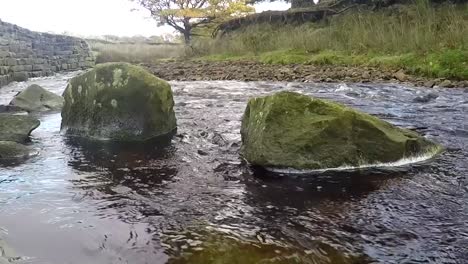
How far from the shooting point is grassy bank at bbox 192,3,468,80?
10711 millimetres

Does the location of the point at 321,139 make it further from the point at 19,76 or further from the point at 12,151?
the point at 19,76

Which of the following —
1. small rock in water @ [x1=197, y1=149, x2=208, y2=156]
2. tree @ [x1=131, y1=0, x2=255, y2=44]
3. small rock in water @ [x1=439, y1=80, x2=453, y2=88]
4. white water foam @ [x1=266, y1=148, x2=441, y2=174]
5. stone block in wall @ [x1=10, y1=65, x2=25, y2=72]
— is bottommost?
white water foam @ [x1=266, y1=148, x2=441, y2=174]

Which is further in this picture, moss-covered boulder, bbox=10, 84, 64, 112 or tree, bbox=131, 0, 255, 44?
tree, bbox=131, 0, 255, 44

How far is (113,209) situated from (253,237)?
3.68 ft

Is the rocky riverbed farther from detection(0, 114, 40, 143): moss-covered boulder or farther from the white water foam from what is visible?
detection(0, 114, 40, 143): moss-covered boulder

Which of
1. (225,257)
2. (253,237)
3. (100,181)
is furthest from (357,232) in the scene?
(100,181)

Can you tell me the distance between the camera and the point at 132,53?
3262cm

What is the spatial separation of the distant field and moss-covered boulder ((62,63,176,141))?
25799 millimetres

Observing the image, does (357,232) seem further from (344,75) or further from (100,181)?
(344,75)

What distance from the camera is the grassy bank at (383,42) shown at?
10.7 meters

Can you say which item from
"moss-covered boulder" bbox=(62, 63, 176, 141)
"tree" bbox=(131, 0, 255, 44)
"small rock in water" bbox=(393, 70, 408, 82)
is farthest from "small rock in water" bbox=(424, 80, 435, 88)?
"tree" bbox=(131, 0, 255, 44)

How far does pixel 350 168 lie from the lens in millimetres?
4238

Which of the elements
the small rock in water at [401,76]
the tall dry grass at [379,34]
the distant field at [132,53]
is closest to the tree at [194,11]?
the distant field at [132,53]

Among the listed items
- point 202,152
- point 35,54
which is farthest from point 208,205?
point 35,54
